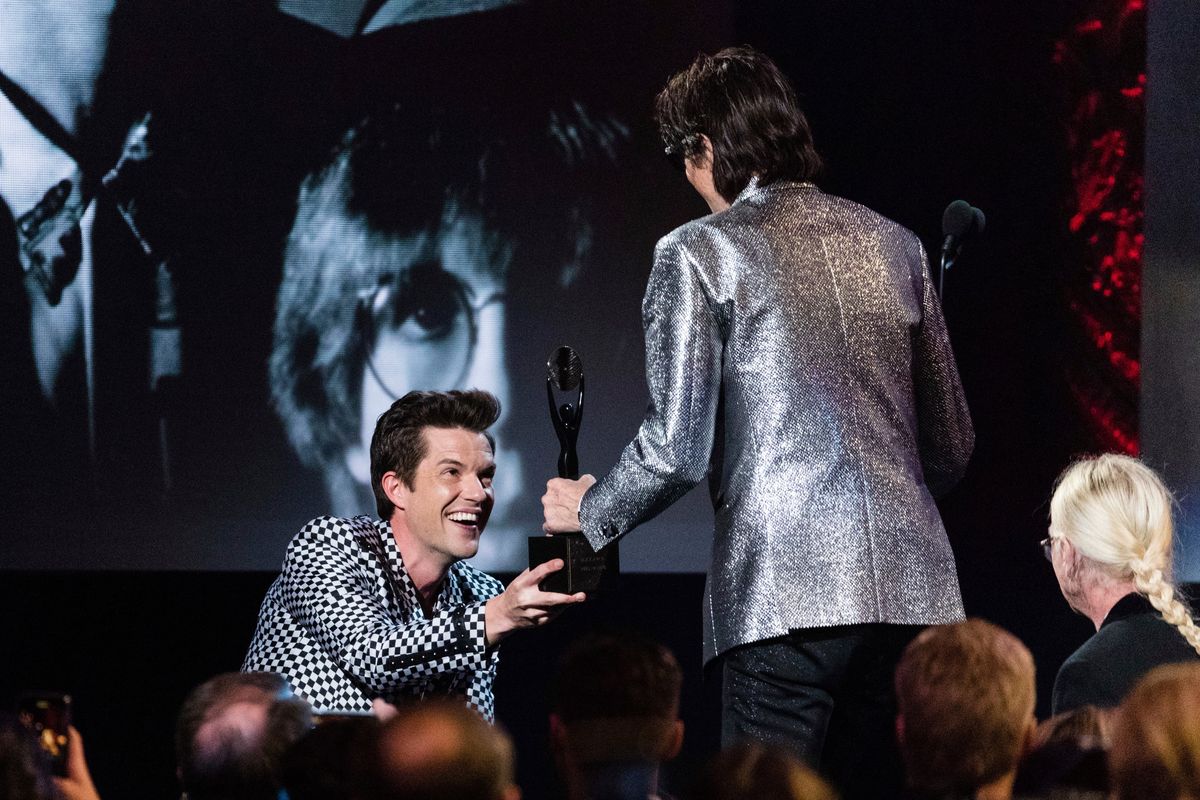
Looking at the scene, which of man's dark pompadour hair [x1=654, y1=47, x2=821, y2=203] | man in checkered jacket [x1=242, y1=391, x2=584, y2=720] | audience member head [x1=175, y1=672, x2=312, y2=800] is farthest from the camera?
man in checkered jacket [x1=242, y1=391, x2=584, y2=720]

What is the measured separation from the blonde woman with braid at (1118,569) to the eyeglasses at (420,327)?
2.15 metres

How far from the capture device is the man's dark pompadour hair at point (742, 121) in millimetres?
2514

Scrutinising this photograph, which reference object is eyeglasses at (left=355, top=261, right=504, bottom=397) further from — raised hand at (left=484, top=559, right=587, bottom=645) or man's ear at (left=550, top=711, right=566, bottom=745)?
man's ear at (left=550, top=711, right=566, bottom=745)

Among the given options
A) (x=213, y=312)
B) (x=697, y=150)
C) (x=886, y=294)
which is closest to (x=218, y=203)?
(x=213, y=312)

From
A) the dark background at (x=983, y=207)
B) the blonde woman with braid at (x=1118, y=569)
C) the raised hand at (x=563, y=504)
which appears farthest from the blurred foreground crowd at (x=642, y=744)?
the dark background at (x=983, y=207)

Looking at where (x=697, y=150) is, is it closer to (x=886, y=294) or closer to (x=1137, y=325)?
(x=886, y=294)

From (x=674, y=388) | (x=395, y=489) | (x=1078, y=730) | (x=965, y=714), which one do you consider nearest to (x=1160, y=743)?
(x=965, y=714)

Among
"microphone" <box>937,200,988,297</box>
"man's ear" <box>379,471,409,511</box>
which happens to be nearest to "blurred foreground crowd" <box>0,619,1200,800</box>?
"man's ear" <box>379,471,409,511</box>

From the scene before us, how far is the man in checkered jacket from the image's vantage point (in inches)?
109

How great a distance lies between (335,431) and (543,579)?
7.01 ft

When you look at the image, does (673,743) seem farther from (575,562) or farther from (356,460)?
(356,460)

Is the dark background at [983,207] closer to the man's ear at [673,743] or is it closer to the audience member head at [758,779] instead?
the man's ear at [673,743]

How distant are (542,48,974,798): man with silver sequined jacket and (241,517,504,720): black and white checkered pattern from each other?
0.46 meters

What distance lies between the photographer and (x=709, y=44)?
484 cm
